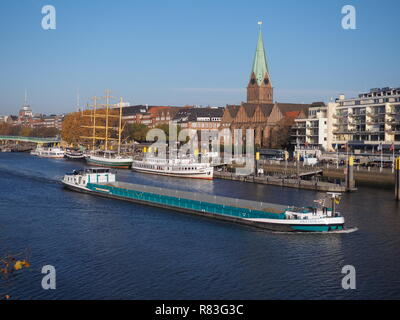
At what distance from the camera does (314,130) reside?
3812 inches

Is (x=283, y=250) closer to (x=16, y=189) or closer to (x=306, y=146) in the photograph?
(x=16, y=189)

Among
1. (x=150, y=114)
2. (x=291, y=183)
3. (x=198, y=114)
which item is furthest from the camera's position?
(x=150, y=114)

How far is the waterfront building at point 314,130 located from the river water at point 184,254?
47201 mm

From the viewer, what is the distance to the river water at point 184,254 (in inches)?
948

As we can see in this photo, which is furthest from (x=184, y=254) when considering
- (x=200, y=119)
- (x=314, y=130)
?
(x=200, y=119)

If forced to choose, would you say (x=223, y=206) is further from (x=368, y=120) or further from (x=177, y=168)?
(x=368, y=120)

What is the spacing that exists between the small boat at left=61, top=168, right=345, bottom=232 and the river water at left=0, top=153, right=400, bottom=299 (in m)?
0.81

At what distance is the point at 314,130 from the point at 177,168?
3152cm

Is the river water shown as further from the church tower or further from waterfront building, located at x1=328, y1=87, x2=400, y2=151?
the church tower

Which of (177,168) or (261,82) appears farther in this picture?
(261,82)

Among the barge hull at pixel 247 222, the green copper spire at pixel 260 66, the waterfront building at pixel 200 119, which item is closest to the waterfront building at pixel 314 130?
the green copper spire at pixel 260 66
